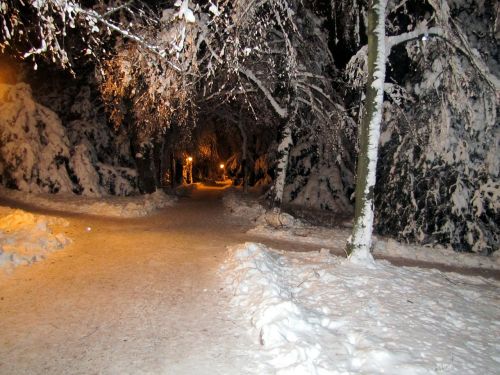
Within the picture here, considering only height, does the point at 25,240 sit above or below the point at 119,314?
above

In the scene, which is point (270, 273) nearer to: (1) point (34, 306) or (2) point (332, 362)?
(2) point (332, 362)

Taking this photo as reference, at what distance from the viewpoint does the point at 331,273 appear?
673 cm

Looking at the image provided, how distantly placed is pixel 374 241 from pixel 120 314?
27.3 feet

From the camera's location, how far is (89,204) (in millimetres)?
15180

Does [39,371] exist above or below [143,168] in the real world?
below

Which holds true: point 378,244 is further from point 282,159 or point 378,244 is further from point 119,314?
point 119,314

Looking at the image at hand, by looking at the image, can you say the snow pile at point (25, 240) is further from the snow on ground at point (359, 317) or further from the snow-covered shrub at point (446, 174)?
the snow-covered shrub at point (446, 174)

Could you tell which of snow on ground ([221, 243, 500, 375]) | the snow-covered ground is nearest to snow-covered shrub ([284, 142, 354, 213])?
the snow-covered ground

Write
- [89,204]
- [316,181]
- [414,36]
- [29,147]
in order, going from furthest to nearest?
[316,181] → [29,147] → [89,204] → [414,36]

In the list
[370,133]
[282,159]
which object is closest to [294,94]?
[282,159]

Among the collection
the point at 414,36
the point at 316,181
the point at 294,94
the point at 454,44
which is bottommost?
the point at 316,181

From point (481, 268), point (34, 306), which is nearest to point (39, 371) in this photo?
point (34, 306)

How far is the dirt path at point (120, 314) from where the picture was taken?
3963 millimetres

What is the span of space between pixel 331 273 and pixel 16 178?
17508 mm
